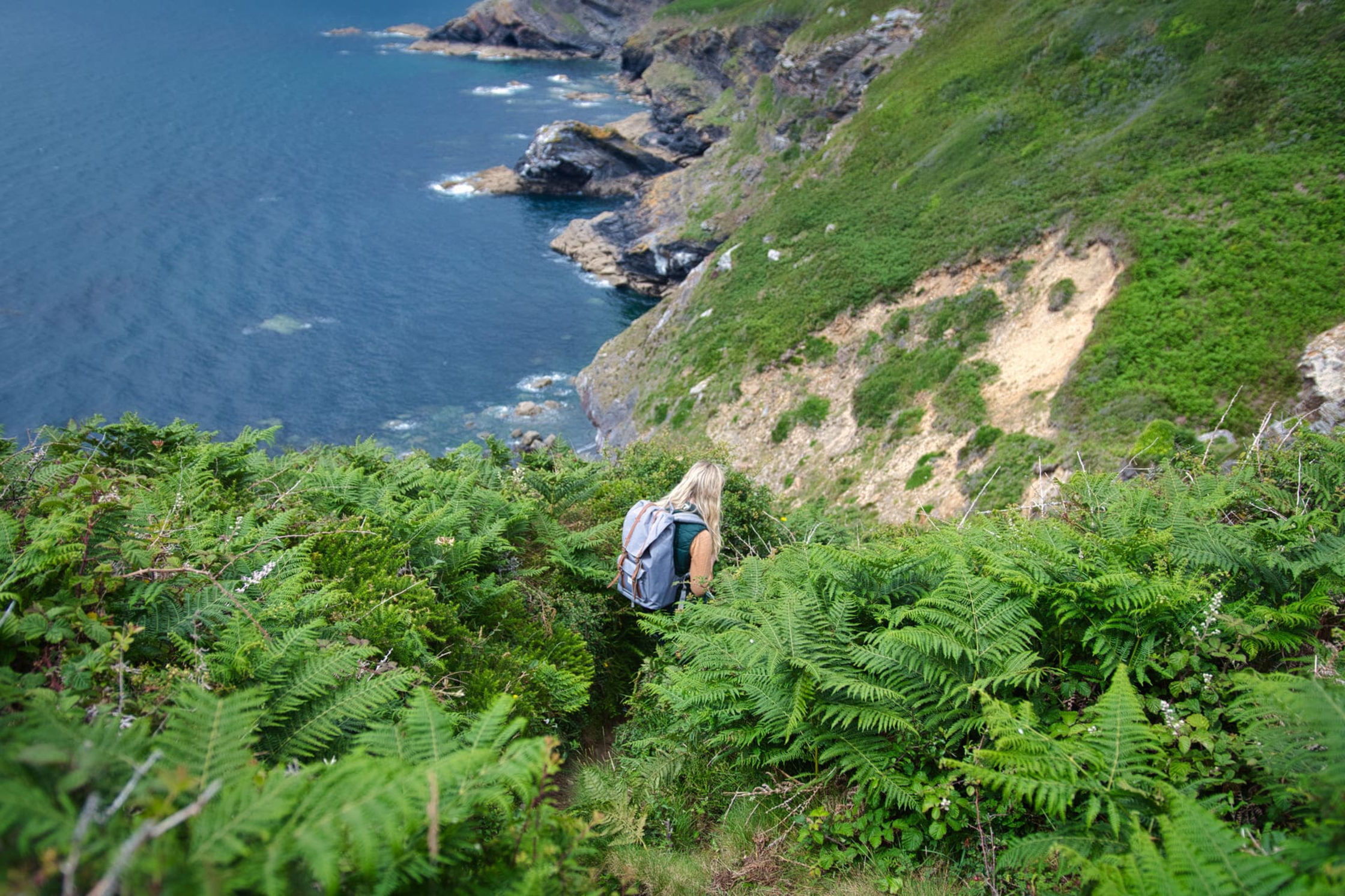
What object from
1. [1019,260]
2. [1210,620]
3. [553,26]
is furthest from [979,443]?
[553,26]

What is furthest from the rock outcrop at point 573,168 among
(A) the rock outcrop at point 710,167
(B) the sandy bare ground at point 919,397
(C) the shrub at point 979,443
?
(C) the shrub at point 979,443

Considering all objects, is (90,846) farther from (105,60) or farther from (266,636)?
(105,60)

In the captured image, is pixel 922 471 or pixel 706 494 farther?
pixel 922 471

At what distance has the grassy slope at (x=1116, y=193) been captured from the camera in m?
22.9

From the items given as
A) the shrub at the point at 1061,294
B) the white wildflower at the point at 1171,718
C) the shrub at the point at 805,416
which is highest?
the white wildflower at the point at 1171,718

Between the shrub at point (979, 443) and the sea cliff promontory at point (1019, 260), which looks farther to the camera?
the shrub at point (979, 443)

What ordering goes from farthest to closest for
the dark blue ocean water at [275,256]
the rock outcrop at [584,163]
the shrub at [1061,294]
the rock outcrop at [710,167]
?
1. the rock outcrop at [584,163]
2. the rock outcrop at [710,167]
3. the dark blue ocean water at [275,256]
4. the shrub at [1061,294]

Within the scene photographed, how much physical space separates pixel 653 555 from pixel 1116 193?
31777 millimetres

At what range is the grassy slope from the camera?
22.9 m

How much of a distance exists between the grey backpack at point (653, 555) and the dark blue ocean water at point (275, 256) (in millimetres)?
40710

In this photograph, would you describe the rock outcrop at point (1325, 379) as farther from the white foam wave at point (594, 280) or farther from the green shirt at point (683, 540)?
the white foam wave at point (594, 280)

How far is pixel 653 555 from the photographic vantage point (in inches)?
278

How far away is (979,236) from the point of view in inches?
1348

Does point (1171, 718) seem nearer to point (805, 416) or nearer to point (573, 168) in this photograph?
point (805, 416)
